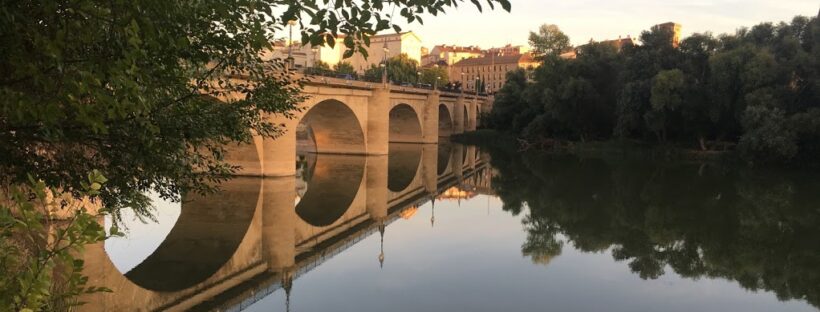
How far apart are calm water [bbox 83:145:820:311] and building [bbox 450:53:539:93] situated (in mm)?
79370

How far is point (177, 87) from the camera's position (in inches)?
277

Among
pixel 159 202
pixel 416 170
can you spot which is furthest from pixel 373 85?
pixel 159 202

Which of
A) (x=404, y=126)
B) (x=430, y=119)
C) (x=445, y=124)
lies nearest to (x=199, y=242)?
(x=430, y=119)

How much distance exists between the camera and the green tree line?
37.1 meters

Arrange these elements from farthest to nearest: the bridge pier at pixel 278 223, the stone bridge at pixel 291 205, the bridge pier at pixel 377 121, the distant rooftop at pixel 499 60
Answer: the distant rooftop at pixel 499 60 < the bridge pier at pixel 377 121 < the bridge pier at pixel 278 223 < the stone bridge at pixel 291 205

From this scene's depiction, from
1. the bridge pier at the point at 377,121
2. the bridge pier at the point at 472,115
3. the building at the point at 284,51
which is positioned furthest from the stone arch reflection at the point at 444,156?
the building at the point at 284,51

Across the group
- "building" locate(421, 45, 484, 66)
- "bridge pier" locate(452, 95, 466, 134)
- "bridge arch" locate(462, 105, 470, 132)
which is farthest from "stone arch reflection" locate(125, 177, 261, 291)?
"building" locate(421, 45, 484, 66)

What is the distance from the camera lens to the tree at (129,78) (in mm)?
4312

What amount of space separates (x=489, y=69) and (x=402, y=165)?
77.8 meters

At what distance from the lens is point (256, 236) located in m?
17.1

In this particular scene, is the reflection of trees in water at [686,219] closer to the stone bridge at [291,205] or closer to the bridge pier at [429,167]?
the bridge pier at [429,167]

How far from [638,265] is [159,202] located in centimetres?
1614

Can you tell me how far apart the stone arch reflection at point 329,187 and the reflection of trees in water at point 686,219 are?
6.33 metres

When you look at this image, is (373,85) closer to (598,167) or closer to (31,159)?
(598,167)
